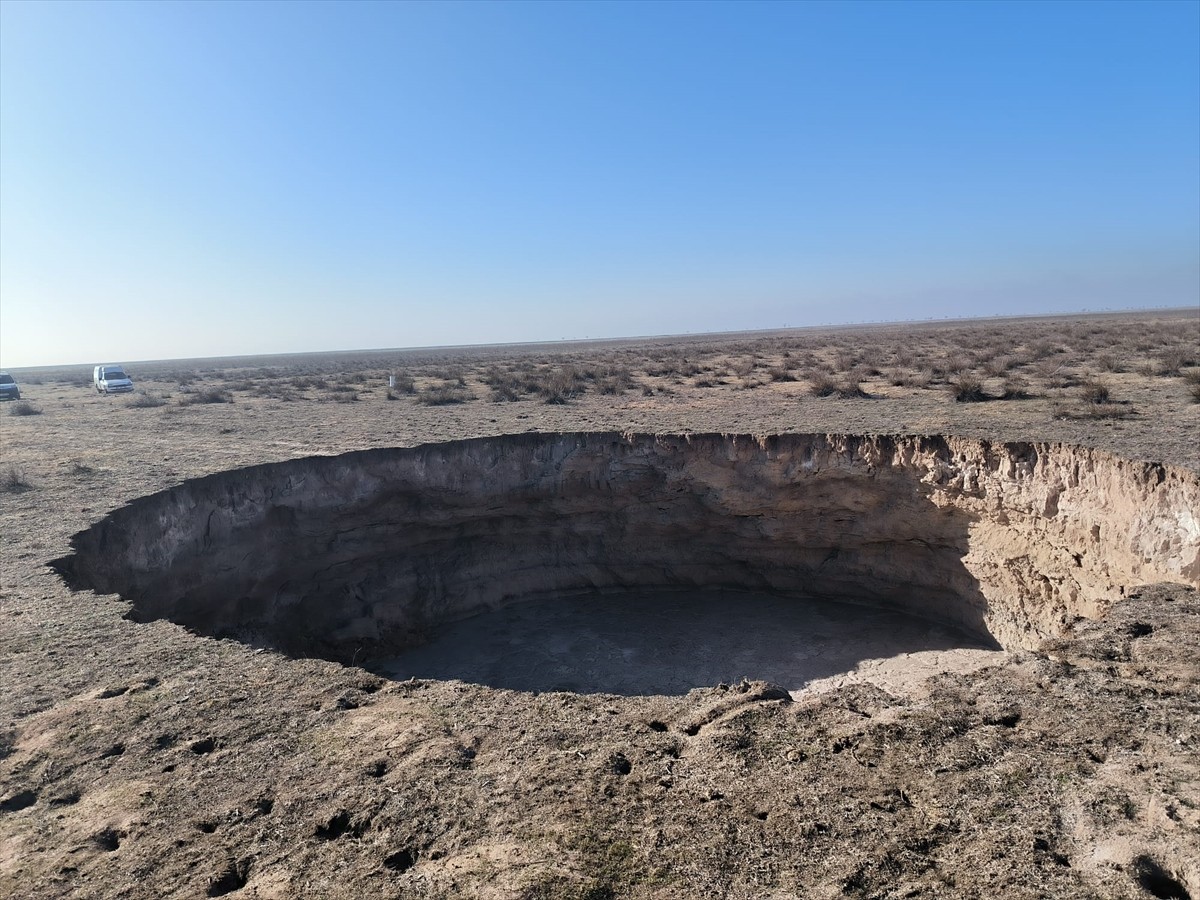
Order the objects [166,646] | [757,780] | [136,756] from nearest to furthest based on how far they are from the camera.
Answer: [757,780] → [136,756] → [166,646]

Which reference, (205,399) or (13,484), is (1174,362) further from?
(205,399)

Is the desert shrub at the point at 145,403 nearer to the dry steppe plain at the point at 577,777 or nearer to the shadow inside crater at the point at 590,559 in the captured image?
the shadow inside crater at the point at 590,559

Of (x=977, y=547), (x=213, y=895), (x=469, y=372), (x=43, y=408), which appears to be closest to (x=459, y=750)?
(x=213, y=895)

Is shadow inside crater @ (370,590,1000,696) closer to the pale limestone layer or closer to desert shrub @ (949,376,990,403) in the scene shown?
the pale limestone layer

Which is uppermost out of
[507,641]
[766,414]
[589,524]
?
[766,414]

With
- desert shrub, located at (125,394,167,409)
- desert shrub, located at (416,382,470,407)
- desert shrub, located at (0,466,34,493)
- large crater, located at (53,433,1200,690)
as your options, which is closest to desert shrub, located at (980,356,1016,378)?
large crater, located at (53,433,1200,690)

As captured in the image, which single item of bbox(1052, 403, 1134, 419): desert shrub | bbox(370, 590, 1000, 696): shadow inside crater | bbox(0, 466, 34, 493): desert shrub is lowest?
bbox(370, 590, 1000, 696): shadow inside crater

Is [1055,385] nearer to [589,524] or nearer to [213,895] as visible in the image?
[589,524]
